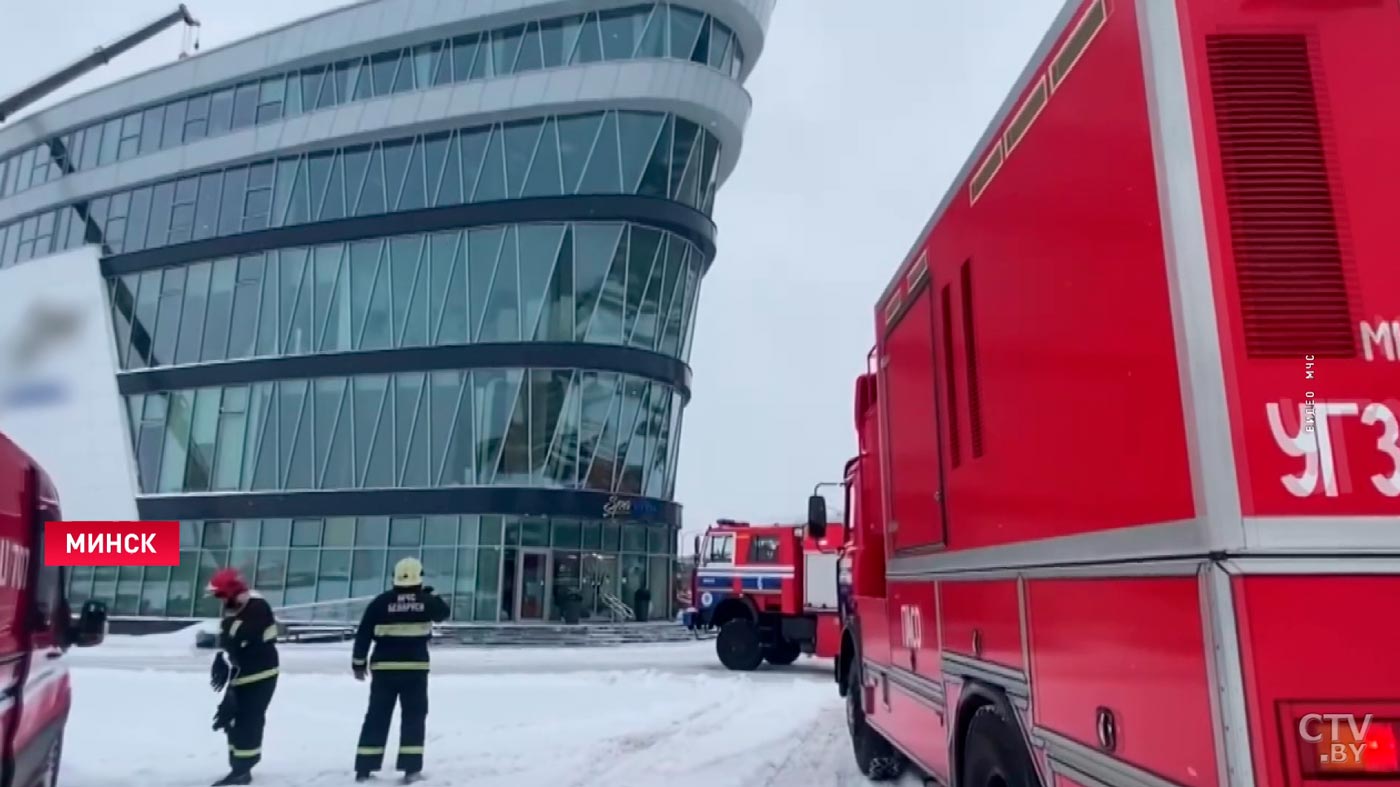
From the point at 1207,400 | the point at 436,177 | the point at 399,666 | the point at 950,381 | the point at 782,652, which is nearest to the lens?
the point at 1207,400

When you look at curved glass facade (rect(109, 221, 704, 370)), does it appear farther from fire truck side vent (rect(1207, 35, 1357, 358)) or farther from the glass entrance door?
fire truck side vent (rect(1207, 35, 1357, 358))

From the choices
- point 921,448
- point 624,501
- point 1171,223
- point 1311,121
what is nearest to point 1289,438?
point 1171,223

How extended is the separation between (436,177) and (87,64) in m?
21.5

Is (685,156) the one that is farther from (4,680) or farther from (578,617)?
(4,680)

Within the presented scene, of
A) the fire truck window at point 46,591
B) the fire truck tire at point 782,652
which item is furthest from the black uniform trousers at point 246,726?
the fire truck tire at point 782,652

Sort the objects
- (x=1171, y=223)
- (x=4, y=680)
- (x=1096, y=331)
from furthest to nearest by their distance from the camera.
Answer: (x=4, y=680) → (x=1096, y=331) → (x=1171, y=223)

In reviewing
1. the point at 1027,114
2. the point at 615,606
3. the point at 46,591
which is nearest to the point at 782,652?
the point at 615,606

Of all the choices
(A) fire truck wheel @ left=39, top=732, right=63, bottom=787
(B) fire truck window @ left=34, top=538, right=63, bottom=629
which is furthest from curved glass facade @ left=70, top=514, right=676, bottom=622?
(B) fire truck window @ left=34, top=538, right=63, bottom=629

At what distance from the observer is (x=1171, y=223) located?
7.61ft

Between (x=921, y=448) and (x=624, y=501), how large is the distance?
26.4 meters

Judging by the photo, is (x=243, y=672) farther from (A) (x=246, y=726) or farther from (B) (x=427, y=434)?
(B) (x=427, y=434)

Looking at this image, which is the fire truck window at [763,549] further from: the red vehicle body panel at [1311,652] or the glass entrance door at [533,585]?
the red vehicle body panel at [1311,652]

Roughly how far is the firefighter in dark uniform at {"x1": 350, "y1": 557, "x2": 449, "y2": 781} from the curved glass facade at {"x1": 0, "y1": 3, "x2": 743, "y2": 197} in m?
26.4

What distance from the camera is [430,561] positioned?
1150 inches
